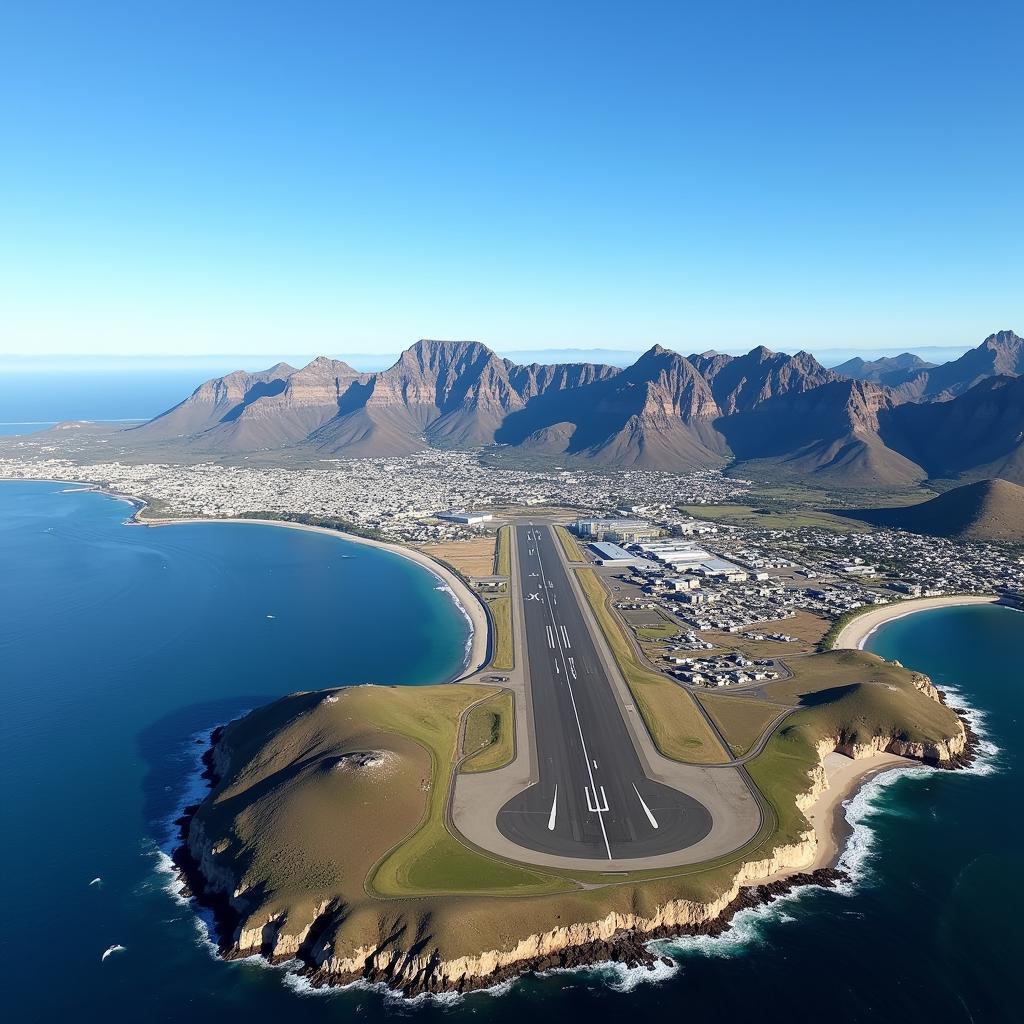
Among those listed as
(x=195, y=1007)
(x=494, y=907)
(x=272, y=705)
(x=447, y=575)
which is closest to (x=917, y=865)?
(x=494, y=907)

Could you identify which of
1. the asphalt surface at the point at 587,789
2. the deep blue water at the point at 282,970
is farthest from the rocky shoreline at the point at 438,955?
the asphalt surface at the point at 587,789

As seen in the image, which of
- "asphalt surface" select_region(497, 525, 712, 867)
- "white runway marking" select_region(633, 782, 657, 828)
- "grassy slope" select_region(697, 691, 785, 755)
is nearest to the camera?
"asphalt surface" select_region(497, 525, 712, 867)

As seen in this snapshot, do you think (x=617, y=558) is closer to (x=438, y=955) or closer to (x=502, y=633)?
(x=502, y=633)

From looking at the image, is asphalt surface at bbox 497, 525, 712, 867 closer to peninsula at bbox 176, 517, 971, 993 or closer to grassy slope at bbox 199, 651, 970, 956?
peninsula at bbox 176, 517, 971, 993

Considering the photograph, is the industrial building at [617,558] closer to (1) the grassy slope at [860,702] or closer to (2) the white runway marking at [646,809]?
(1) the grassy slope at [860,702]

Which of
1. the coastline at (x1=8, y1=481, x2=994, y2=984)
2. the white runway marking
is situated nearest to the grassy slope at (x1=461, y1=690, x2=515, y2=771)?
the white runway marking

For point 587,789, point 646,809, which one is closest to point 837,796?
point 646,809

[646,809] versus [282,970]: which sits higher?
[646,809]
